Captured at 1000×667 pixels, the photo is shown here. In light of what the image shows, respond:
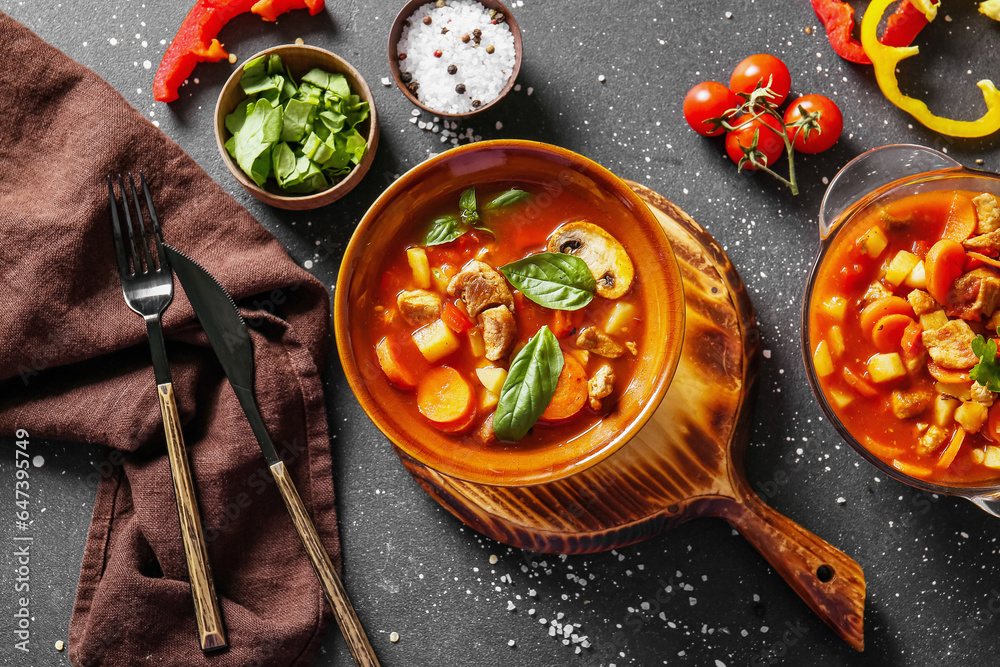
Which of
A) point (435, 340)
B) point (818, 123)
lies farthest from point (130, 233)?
point (818, 123)

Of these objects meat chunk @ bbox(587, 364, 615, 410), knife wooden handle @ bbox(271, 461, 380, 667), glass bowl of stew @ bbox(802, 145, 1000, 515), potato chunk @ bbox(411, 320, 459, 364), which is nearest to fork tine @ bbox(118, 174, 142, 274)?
knife wooden handle @ bbox(271, 461, 380, 667)

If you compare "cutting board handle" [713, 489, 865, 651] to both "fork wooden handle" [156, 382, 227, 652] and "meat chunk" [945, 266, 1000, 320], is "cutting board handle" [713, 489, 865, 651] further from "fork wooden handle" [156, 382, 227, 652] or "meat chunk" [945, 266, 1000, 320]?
"fork wooden handle" [156, 382, 227, 652]

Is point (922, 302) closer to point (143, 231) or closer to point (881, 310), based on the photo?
point (881, 310)

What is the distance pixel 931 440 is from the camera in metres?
2.27

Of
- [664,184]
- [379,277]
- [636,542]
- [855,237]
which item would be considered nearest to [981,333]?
[855,237]

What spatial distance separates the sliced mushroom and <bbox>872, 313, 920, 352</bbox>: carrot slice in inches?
33.1

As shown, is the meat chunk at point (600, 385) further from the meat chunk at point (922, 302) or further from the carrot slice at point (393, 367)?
the meat chunk at point (922, 302)

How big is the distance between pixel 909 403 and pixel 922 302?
335mm

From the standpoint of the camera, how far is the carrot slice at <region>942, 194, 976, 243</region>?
7.47ft

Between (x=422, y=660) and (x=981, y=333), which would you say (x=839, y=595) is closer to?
(x=981, y=333)

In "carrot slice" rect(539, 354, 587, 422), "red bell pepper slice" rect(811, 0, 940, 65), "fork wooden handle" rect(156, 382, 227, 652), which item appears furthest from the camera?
"red bell pepper slice" rect(811, 0, 940, 65)

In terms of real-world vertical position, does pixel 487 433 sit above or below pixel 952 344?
below

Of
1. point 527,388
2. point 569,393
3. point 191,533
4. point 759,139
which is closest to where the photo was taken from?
point 527,388

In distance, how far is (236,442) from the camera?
2.49 metres
